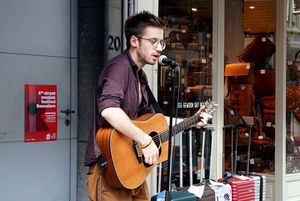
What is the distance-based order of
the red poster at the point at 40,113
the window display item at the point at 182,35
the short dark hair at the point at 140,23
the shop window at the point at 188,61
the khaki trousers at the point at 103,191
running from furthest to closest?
the window display item at the point at 182,35
the shop window at the point at 188,61
the red poster at the point at 40,113
the short dark hair at the point at 140,23
the khaki trousers at the point at 103,191

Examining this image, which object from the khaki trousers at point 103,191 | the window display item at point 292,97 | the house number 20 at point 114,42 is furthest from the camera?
the window display item at point 292,97

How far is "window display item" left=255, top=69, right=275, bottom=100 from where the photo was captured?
205 inches

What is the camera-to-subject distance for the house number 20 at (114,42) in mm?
3340

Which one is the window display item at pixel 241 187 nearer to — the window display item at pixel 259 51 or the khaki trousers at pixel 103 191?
the khaki trousers at pixel 103 191

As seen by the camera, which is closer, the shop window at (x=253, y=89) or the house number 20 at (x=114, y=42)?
the house number 20 at (x=114, y=42)

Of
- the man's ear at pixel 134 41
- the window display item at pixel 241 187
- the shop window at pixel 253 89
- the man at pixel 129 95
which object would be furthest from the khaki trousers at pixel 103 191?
the shop window at pixel 253 89

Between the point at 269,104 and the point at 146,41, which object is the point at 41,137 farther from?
the point at 269,104

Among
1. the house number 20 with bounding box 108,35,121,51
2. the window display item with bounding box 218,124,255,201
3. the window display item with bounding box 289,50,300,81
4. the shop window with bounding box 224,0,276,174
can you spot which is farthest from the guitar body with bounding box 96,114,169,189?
the window display item with bounding box 289,50,300,81

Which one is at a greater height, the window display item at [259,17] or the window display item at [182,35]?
the window display item at [259,17]

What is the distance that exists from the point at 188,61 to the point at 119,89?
2.46 meters

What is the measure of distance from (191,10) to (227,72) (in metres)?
1.71

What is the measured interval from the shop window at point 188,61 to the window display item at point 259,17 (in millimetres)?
1088

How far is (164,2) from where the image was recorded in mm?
4117

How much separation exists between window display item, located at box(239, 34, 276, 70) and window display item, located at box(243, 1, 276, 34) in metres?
0.14
